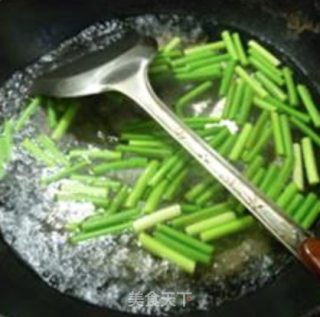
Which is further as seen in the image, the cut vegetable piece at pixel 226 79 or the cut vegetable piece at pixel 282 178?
the cut vegetable piece at pixel 226 79

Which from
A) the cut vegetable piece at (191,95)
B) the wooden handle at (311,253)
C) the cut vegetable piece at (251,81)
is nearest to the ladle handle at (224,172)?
the wooden handle at (311,253)

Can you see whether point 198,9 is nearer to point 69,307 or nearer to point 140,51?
point 140,51

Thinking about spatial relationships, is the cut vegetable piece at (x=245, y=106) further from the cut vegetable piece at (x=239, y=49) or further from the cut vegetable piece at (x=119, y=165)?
the cut vegetable piece at (x=119, y=165)

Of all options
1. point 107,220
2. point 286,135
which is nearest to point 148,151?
point 107,220

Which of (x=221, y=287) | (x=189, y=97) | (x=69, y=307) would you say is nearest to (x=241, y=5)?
(x=189, y=97)

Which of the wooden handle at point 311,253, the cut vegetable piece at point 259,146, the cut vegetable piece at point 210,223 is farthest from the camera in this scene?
the cut vegetable piece at point 259,146

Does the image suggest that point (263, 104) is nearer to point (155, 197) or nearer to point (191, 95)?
point (191, 95)

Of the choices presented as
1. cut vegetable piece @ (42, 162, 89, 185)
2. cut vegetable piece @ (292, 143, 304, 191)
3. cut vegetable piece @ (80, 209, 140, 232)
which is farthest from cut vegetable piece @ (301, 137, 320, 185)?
cut vegetable piece @ (42, 162, 89, 185)
